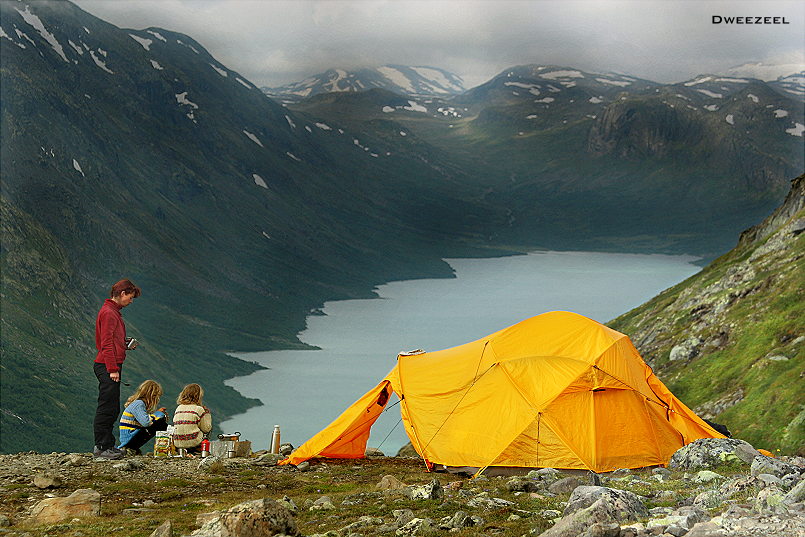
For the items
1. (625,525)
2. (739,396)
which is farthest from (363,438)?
(739,396)

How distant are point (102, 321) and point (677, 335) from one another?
40.4 meters

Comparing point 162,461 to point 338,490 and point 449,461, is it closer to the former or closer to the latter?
point 338,490

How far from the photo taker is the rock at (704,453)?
1847cm

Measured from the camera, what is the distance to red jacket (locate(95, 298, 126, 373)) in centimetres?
1808

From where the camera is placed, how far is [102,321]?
59.3 ft

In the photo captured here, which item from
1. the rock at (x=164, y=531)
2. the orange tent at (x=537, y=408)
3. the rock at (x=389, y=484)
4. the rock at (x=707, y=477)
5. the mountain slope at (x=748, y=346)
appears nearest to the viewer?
the rock at (x=164, y=531)

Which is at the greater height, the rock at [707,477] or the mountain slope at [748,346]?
the mountain slope at [748,346]

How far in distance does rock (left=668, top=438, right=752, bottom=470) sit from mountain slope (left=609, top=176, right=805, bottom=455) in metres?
8.87

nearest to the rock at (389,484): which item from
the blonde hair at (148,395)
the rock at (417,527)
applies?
the rock at (417,527)

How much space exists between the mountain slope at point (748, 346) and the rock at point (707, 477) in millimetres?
11949

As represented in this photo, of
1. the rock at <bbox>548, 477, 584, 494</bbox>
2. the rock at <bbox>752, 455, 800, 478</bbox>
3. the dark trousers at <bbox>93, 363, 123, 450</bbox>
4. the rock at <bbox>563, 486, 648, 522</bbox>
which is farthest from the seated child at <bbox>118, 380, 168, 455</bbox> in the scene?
the rock at <bbox>752, 455, 800, 478</bbox>

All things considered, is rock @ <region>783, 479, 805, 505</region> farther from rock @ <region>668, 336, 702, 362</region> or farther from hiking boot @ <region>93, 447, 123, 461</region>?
rock @ <region>668, 336, 702, 362</region>

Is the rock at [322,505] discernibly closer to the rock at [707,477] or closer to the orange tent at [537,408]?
the orange tent at [537,408]

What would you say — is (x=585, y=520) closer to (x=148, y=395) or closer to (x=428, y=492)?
(x=428, y=492)
